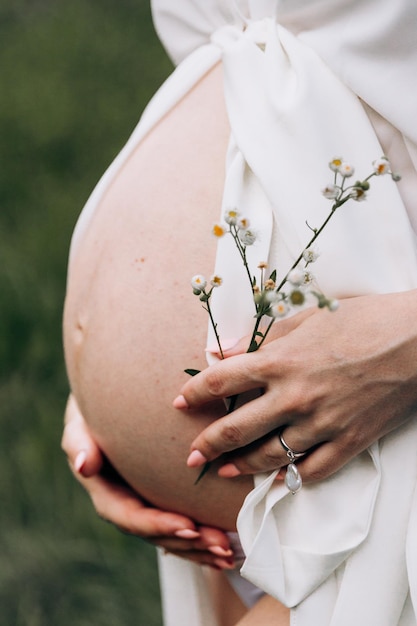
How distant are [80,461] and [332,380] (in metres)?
0.51

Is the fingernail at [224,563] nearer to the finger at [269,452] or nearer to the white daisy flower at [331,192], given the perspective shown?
the finger at [269,452]

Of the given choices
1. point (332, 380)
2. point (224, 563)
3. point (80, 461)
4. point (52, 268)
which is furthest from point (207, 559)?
point (52, 268)

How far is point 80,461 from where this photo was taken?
134cm

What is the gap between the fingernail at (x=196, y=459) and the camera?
112 centimetres

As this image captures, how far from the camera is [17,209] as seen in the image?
11.1 ft

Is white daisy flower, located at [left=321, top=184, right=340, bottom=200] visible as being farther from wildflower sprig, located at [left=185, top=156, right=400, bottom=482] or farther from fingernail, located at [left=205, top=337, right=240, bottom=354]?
fingernail, located at [left=205, top=337, right=240, bottom=354]

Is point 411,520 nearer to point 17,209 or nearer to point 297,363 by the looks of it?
point 297,363

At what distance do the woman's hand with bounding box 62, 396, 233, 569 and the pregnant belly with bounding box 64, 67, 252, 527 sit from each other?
25 millimetres

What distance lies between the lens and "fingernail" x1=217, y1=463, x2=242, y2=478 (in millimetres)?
1117

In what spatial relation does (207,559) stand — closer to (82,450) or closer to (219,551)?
(219,551)

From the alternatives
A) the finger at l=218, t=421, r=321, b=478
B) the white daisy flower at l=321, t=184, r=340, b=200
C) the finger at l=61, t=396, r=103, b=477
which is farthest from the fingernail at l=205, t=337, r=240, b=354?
the finger at l=61, t=396, r=103, b=477

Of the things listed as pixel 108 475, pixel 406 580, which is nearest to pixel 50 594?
pixel 108 475

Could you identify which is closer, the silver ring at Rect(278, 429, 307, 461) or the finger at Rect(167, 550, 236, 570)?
the silver ring at Rect(278, 429, 307, 461)

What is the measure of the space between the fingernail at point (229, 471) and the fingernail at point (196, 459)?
26mm
